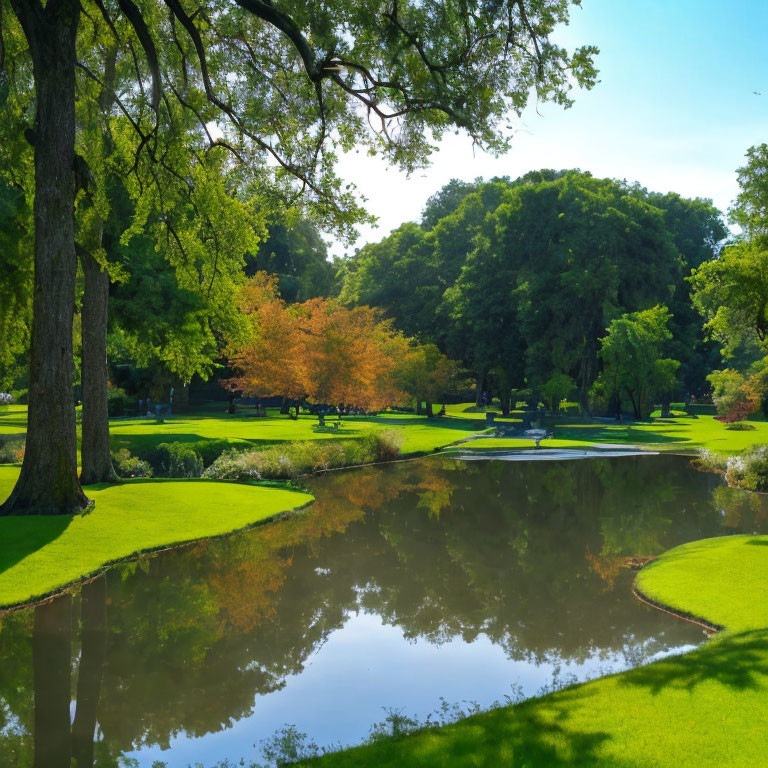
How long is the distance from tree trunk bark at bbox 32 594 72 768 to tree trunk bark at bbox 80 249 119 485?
348 inches

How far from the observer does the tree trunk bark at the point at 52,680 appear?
6.56 metres

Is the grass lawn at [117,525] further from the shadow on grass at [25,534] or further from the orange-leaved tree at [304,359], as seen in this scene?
the orange-leaved tree at [304,359]

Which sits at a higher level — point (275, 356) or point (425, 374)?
point (275, 356)

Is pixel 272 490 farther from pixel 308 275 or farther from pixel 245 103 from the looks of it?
pixel 308 275

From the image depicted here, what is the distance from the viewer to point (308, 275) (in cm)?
7881

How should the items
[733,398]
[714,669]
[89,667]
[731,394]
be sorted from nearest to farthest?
[714,669]
[89,667]
[733,398]
[731,394]

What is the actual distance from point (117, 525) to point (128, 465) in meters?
8.07

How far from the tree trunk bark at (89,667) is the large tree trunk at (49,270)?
10.9ft

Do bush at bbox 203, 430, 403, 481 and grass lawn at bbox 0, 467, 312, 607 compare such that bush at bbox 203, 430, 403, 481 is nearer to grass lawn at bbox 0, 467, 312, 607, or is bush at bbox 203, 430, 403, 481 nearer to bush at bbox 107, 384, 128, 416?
grass lawn at bbox 0, 467, 312, 607

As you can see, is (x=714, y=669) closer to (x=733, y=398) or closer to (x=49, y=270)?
(x=49, y=270)

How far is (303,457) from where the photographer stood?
27.2 m

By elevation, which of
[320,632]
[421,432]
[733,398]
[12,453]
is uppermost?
[733,398]

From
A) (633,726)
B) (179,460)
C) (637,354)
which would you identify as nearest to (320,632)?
(633,726)

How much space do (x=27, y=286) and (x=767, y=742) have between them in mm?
18498
